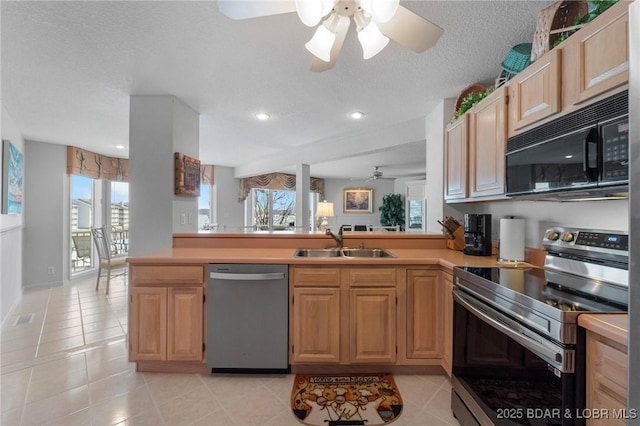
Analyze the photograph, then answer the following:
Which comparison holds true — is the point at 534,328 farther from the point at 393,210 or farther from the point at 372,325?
the point at 393,210

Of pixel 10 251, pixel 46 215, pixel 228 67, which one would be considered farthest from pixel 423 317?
pixel 46 215

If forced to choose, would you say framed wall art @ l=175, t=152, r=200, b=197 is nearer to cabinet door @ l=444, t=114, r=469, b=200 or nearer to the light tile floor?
the light tile floor

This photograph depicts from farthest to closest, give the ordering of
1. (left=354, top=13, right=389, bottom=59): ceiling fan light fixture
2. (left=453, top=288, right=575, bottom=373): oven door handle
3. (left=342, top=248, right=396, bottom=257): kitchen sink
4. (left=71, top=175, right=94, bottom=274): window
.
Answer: (left=71, top=175, right=94, bottom=274): window < (left=342, top=248, right=396, bottom=257): kitchen sink < (left=354, top=13, right=389, bottom=59): ceiling fan light fixture < (left=453, top=288, right=575, bottom=373): oven door handle

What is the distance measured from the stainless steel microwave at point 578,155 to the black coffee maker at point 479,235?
0.56 metres

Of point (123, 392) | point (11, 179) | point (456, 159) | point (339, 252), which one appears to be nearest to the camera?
point (123, 392)

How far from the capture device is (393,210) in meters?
7.96

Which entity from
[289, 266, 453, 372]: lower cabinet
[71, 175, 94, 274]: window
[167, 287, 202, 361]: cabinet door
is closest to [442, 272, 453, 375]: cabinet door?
[289, 266, 453, 372]: lower cabinet

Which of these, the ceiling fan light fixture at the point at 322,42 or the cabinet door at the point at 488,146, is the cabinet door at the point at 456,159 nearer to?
the cabinet door at the point at 488,146

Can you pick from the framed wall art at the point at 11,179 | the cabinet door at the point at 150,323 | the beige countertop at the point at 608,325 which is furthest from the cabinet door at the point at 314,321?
the framed wall art at the point at 11,179

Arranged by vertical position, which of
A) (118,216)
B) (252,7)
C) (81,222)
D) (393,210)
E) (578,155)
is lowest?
(81,222)

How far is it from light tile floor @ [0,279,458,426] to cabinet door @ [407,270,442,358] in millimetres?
215

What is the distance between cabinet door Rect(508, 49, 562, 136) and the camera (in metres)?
1.36

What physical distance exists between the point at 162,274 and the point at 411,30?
208 cm

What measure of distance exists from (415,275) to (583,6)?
1671 millimetres
